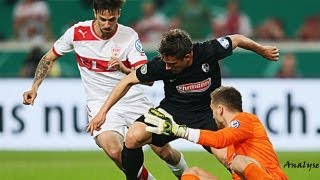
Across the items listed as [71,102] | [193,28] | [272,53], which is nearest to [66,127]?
[71,102]

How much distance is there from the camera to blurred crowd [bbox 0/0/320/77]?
62.6 feet

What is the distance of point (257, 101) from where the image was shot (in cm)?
1537

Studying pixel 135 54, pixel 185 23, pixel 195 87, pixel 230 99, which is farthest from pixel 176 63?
pixel 185 23

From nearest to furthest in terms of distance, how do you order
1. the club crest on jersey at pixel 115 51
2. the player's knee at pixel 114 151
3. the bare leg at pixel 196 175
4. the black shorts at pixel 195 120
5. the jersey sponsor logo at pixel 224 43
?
1. the bare leg at pixel 196 175
2. the jersey sponsor logo at pixel 224 43
3. the black shorts at pixel 195 120
4. the player's knee at pixel 114 151
5. the club crest on jersey at pixel 115 51

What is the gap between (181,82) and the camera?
959cm

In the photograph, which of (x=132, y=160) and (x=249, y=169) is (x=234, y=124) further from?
(x=132, y=160)

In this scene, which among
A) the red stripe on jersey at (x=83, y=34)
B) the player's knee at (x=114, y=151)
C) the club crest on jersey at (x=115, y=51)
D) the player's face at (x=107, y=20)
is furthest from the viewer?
the red stripe on jersey at (x=83, y=34)

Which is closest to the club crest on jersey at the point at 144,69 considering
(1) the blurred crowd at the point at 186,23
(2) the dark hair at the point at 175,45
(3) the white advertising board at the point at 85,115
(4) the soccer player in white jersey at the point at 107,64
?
(2) the dark hair at the point at 175,45

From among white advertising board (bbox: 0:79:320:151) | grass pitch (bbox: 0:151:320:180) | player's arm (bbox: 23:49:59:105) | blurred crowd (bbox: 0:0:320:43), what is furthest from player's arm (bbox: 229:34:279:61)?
blurred crowd (bbox: 0:0:320:43)

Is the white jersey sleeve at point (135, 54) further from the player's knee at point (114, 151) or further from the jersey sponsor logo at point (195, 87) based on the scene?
the player's knee at point (114, 151)

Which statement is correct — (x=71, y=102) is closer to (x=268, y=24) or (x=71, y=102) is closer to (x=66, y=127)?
(x=66, y=127)

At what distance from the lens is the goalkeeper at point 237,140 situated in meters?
8.05

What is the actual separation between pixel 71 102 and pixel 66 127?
404 mm

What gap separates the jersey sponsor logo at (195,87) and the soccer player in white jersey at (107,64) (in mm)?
597
